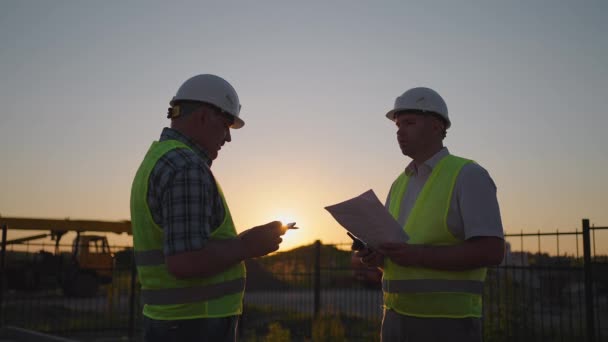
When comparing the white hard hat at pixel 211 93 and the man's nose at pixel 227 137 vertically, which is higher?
the white hard hat at pixel 211 93

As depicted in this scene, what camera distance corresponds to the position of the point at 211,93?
114 inches

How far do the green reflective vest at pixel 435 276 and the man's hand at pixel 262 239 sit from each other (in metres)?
0.95

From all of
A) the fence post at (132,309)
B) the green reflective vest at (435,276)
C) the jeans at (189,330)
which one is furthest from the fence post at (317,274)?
the jeans at (189,330)

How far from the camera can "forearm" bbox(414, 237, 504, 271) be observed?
320 cm

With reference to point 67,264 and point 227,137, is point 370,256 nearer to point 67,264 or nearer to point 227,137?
point 227,137

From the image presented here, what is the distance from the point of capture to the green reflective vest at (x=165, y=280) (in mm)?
2615

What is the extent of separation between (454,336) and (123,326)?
460 inches

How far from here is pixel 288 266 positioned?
15469 mm

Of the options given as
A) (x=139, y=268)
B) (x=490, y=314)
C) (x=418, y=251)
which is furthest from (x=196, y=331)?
(x=490, y=314)

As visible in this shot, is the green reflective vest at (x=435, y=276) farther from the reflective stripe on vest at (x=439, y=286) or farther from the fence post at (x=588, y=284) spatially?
the fence post at (x=588, y=284)

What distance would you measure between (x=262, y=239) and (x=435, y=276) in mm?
1113

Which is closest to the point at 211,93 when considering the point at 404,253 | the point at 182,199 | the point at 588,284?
the point at 182,199

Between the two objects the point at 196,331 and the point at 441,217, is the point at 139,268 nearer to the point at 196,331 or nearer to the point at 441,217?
the point at 196,331

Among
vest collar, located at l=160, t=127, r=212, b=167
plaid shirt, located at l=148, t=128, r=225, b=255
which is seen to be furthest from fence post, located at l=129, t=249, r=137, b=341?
plaid shirt, located at l=148, t=128, r=225, b=255
